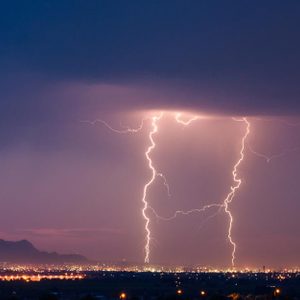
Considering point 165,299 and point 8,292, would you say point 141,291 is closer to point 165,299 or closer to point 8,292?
point 8,292

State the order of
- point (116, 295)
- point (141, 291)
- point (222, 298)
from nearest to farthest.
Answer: point (222, 298) < point (116, 295) < point (141, 291)

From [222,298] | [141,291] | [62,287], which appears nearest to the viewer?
[222,298]

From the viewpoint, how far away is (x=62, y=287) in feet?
457

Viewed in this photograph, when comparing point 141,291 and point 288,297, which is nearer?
point 288,297

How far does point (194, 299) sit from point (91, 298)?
9635 mm

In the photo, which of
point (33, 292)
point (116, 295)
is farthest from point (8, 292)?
point (116, 295)

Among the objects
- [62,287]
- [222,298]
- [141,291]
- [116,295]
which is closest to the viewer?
[222,298]

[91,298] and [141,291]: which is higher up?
[141,291]

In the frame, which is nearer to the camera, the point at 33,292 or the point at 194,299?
the point at 194,299

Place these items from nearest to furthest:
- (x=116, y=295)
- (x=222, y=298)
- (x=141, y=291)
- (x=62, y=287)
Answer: (x=222, y=298)
(x=116, y=295)
(x=141, y=291)
(x=62, y=287)

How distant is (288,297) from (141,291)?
93.4 ft

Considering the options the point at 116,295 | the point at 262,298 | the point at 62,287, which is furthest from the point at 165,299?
the point at 62,287

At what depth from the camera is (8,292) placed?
399ft

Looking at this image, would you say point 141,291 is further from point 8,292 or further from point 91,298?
point 91,298
